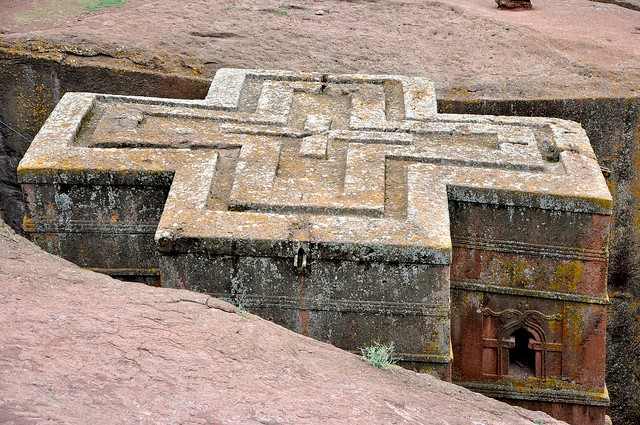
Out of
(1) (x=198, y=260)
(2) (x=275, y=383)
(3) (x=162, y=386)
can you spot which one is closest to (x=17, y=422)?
(3) (x=162, y=386)

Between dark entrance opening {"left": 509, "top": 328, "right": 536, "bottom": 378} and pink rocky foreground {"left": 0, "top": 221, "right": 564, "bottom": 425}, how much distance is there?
243 centimetres

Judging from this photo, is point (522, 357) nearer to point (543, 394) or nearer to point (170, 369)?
point (543, 394)

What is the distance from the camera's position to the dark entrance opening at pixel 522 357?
805 centimetres

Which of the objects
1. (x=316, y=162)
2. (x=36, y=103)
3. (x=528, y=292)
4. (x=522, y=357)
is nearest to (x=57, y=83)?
(x=36, y=103)

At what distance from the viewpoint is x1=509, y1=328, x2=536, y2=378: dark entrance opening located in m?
8.05

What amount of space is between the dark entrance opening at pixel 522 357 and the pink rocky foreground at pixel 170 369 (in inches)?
95.6

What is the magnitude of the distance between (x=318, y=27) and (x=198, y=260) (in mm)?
6465

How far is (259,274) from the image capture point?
684 centimetres

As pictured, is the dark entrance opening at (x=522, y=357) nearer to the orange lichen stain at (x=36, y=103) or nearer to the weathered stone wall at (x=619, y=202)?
the weathered stone wall at (x=619, y=202)

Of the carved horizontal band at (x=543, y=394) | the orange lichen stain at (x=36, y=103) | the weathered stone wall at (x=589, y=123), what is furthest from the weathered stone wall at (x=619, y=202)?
the orange lichen stain at (x=36, y=103)

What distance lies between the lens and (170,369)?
4711 millimetres

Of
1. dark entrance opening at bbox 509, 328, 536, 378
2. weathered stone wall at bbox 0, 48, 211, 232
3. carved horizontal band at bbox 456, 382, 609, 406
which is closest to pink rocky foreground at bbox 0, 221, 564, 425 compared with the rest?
carved horizontal band at bbox 456, 382, 609, 406

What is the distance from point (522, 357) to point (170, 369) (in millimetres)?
4496

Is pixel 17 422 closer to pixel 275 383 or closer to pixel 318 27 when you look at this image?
pixel 275 383
